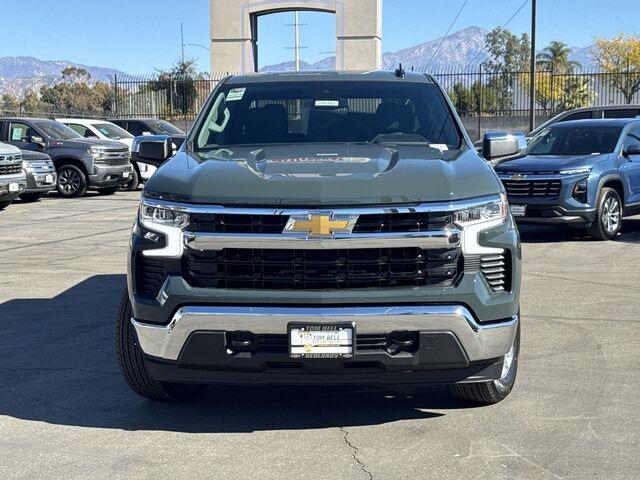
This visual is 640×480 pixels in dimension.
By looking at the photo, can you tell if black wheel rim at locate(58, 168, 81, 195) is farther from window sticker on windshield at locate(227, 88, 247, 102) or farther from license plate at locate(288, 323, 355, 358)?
license plate at locate(288, 323, 355, 358)

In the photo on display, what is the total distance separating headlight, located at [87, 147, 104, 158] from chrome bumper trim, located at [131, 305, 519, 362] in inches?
682

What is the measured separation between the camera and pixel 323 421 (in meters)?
5.26

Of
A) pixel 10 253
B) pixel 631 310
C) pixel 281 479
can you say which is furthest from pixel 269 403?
pixel 10 253

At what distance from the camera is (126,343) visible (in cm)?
529

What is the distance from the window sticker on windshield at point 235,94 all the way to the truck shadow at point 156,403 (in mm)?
2014

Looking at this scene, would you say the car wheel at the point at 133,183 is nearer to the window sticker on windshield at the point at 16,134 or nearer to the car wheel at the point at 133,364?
the window sticker on windshield at the point at 16,134

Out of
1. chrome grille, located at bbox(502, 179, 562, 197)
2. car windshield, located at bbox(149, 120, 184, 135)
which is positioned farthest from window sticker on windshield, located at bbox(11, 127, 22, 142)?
chrome grille, located at bbox(502, 179, 562, 197)

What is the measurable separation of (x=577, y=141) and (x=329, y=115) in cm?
857

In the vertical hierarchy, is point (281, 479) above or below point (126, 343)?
below

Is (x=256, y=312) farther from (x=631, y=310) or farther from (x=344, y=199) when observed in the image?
(x=631, y=310)

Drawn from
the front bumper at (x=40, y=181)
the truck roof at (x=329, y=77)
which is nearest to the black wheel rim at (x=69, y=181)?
the front bumper at (x=40, y=181)

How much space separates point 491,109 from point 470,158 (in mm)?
31835

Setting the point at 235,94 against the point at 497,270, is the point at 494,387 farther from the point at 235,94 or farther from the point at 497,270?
the point at 235,94

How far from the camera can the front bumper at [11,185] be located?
17.6 m
